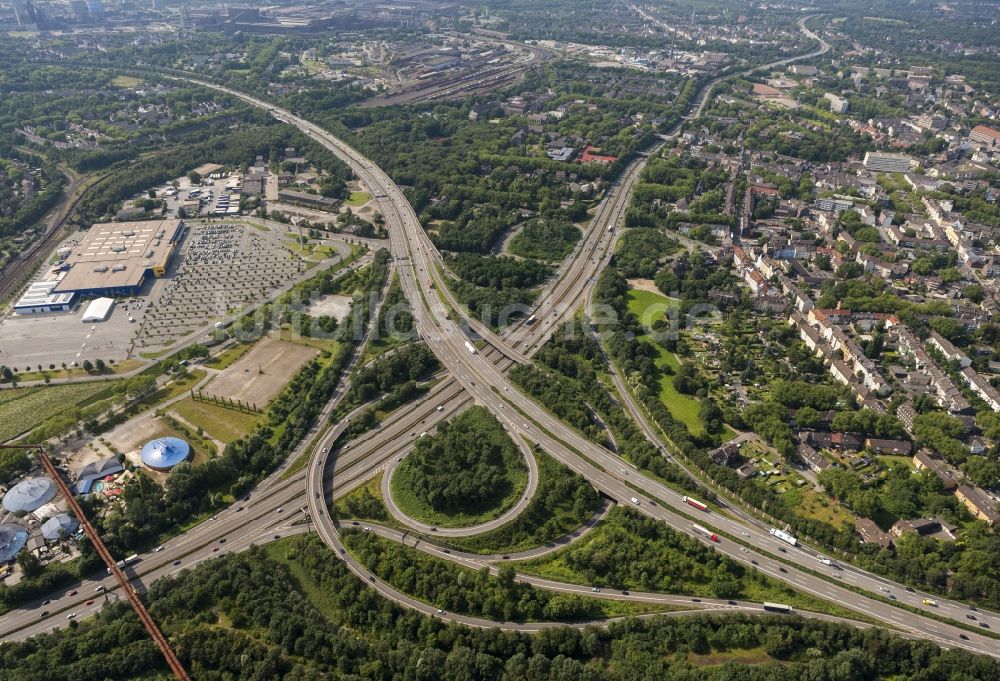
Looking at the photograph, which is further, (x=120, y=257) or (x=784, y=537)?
(x=120, y=257)

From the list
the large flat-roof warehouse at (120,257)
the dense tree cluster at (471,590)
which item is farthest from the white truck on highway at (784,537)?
the large flat-roof warehouse at (120,257)

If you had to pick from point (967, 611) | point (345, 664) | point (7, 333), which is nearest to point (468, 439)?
point (345, 664)

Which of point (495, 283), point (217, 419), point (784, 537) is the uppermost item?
point (495, 283)

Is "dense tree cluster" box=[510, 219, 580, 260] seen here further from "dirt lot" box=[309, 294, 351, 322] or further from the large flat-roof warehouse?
the large flat-roof warehouse

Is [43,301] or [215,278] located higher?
[43,301]

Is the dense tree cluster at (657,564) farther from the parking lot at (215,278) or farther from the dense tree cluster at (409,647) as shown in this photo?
the parking lot at (215,278)

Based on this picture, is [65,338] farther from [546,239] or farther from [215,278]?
[546,239]

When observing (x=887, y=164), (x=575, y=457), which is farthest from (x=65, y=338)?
(x=887, y=164)
